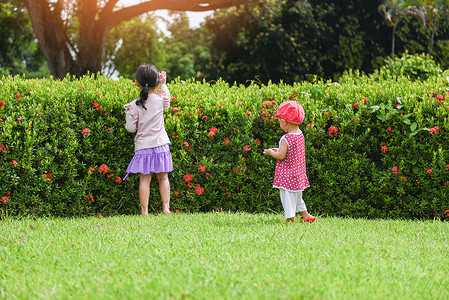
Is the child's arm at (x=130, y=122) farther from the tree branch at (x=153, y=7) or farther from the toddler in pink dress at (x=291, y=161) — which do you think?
the tree branch at (x=153, y=7)

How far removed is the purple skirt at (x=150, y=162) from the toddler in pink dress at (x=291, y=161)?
1.42 meters

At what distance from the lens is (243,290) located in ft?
9.08

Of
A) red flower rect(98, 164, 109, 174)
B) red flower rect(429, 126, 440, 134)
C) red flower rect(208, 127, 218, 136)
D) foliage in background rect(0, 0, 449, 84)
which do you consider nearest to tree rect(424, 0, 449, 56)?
foliage in background rect(0, 0, 449, 84)

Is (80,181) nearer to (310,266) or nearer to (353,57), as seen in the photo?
(310,266)

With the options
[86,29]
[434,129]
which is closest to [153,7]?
[86,29]

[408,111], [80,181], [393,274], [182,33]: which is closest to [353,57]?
[182,33]

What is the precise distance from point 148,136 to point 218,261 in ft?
8.96

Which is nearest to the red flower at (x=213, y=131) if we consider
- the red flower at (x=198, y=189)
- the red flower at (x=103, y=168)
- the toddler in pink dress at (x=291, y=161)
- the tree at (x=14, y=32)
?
the red flower at (x=198, y=189)

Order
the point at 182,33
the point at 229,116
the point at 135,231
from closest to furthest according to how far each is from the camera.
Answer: the point at 135,231 → the point at 229,116 → the point at 182,33

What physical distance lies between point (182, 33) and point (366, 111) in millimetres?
28604

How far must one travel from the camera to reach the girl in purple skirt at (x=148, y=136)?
5.69m

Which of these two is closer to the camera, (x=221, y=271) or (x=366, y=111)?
(x=221, y=271)

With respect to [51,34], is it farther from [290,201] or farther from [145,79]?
[290,201]

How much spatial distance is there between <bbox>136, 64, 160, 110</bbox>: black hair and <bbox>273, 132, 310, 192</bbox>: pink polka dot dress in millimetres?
1855
